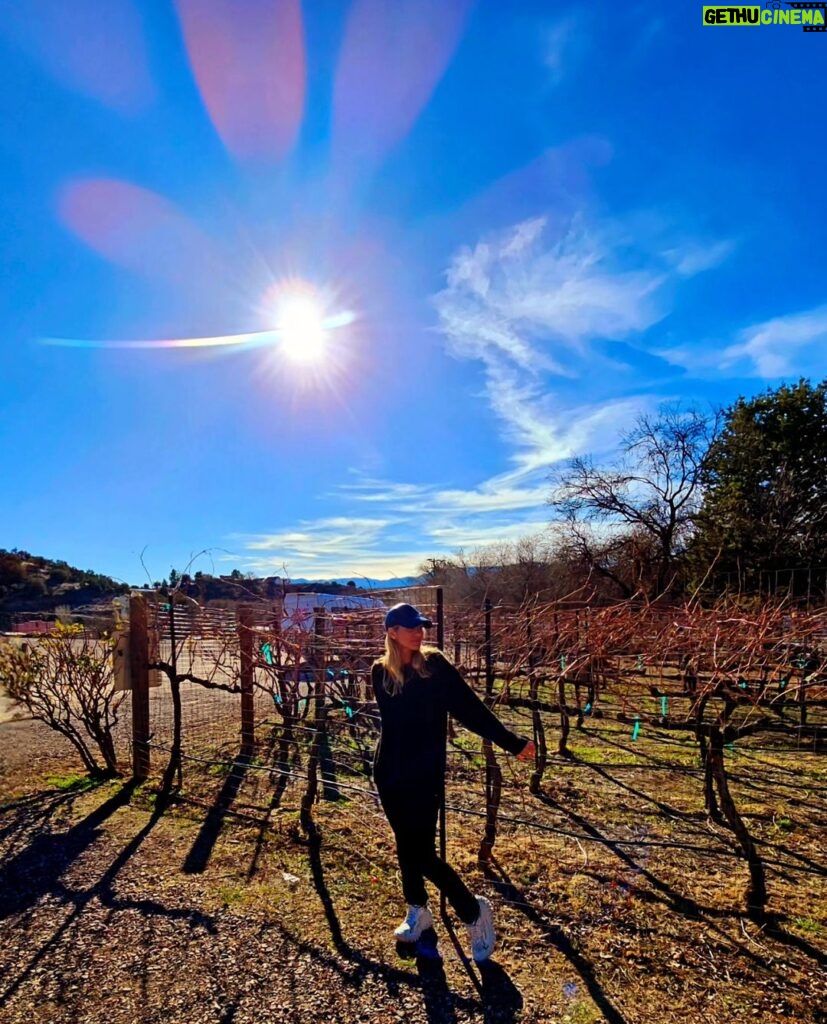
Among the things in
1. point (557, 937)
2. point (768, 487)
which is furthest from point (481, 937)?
point (768, 487)

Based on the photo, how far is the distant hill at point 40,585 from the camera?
74.6 feet

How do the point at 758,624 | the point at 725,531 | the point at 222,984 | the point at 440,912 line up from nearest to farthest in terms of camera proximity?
1. the point at 222,984
2. the point at 440,912
3. the point at 758,624
4. the point at 725,531

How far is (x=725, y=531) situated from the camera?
16.0 metres

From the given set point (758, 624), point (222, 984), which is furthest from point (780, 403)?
point (222, 984)

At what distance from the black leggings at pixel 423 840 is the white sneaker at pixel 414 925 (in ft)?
0.65

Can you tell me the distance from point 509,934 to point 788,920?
4.90ft

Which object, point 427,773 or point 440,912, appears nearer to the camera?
point 427,773

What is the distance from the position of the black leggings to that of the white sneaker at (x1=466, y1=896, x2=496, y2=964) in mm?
37

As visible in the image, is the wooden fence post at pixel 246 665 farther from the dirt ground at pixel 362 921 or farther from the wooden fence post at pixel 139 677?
the dirt ground at pixel 362 921

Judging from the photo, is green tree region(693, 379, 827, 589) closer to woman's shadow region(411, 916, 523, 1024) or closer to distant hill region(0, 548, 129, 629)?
woman's shadow region(411, 916, 523, 1024)

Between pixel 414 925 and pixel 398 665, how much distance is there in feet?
4.16

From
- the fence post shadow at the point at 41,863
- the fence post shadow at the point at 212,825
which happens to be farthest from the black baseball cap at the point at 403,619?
the fence post shadow at the point at 41,863

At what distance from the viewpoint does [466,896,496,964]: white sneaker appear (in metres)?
2.63

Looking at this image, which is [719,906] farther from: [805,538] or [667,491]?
[667,491]
